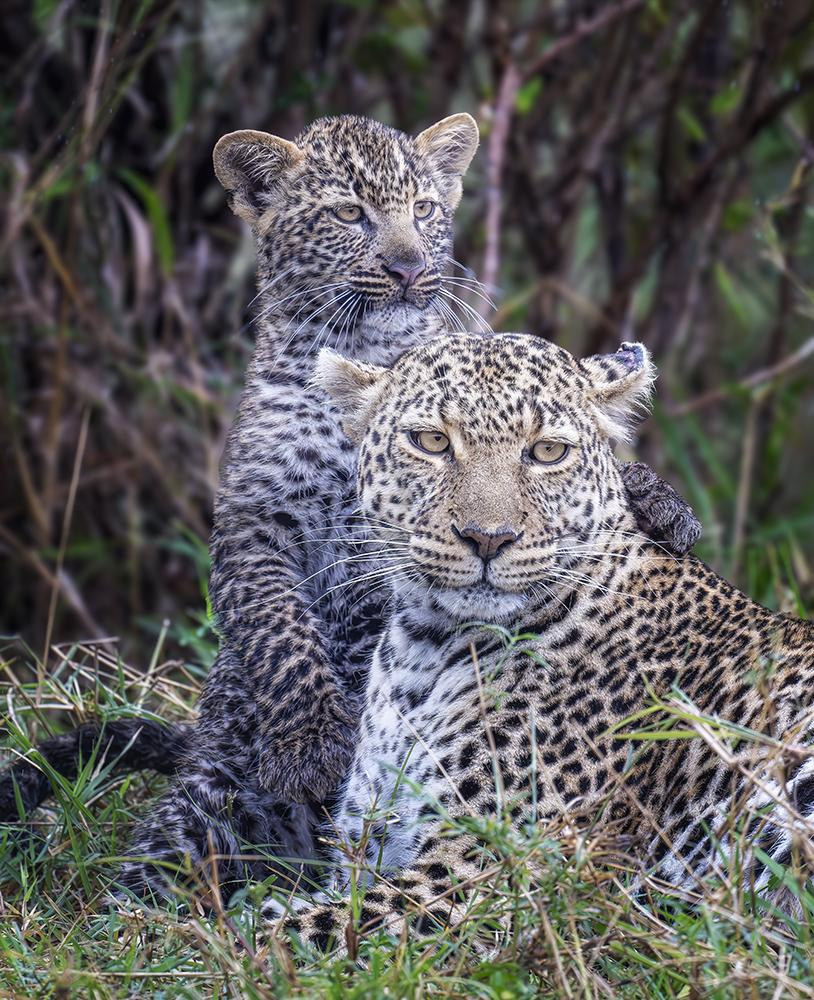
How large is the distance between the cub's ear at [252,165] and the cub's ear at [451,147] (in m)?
0.62

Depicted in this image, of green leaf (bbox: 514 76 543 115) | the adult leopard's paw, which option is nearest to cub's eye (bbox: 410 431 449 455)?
the adult leopard's paw

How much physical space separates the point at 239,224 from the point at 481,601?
255 inches

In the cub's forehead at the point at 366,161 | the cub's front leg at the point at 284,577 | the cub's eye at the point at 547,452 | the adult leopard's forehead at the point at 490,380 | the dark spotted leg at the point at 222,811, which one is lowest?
the dark spotted leg at the point at 222,811

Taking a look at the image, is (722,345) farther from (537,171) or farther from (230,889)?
(230,889)

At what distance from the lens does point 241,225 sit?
11.1 metres

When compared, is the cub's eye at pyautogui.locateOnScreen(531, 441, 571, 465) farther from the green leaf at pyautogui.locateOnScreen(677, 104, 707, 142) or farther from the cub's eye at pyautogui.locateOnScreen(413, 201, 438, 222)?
the green leaf at pyautogui.locateOnScreen(677, 104, 707, 142)

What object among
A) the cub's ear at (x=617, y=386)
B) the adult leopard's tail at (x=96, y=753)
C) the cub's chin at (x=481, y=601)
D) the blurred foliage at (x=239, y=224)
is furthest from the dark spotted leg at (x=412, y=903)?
the blurred foliage at (x=239, y=224)

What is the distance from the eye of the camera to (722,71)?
37.4 feet

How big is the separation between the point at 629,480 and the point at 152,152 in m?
5.79

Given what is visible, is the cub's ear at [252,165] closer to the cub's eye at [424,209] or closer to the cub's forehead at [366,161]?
the cub's forehead at [366,161]

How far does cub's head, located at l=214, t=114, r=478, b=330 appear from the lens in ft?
22.9

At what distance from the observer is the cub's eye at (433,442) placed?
5.48 m

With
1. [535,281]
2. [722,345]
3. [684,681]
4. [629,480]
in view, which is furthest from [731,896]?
[722,345]

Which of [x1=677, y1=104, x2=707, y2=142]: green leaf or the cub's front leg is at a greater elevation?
[x1=677, y1=104, x2=707, y2=142]: green leaf
